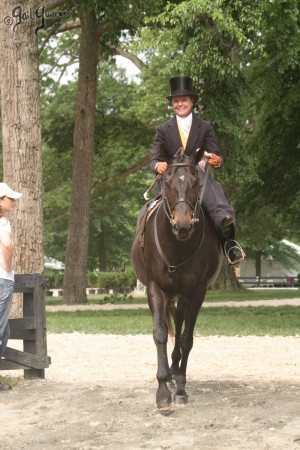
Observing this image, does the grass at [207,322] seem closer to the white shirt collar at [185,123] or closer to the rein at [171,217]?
the white shirt collar at [185,123]

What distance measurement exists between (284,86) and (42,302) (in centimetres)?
1742

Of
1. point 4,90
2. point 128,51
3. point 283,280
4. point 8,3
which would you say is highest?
point 128,51

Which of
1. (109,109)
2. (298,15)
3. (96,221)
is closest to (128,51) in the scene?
(109,109)

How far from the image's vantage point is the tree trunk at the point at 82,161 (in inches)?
1163

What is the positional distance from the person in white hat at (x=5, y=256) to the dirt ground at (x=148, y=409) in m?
0.78

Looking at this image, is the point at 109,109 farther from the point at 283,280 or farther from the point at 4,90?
the point at 283,280

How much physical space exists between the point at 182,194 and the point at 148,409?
2.11 meters

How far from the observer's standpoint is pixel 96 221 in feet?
182

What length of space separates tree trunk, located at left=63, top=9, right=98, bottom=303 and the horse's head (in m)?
20.8

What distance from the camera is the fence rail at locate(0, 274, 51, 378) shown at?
11406mm

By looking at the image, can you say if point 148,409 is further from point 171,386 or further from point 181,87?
point 181,87

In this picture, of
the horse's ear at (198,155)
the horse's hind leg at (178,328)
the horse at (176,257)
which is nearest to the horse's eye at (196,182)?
the horse at (176,257)

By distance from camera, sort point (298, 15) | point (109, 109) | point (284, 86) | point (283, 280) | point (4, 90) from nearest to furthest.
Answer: point (4, 90) < point (298, 15) < point (284, 86) < point (109, 109) < point (283, 280)

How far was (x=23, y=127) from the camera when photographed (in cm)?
1828
